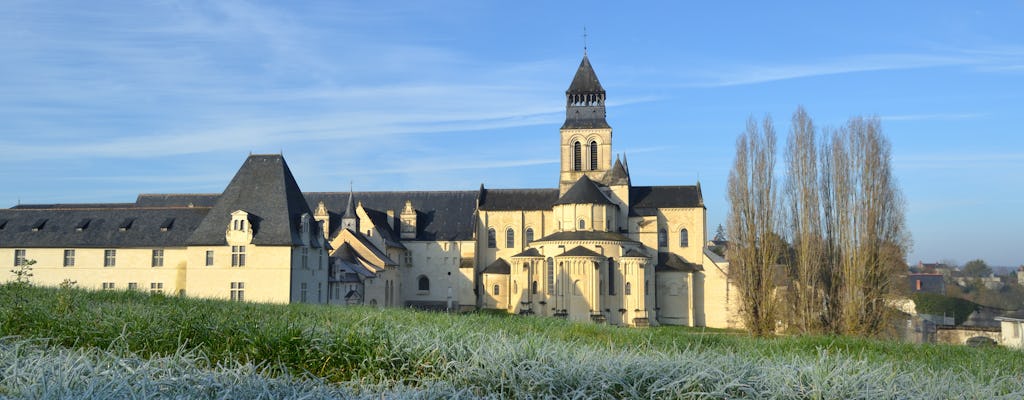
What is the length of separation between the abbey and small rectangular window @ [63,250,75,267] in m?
0.06

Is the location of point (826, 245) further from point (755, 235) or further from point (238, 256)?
point (238, 256)

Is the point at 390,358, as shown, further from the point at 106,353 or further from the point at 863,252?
the point at 863,252

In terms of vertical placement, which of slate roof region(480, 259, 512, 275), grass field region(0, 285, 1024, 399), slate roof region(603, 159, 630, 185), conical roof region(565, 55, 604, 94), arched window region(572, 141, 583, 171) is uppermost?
conical roof region(565, 55, 604, 94)

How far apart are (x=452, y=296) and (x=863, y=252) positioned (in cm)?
3914

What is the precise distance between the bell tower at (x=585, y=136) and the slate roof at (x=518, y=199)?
1352 millimetres

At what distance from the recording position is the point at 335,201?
7600 cm

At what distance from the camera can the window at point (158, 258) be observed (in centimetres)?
4332

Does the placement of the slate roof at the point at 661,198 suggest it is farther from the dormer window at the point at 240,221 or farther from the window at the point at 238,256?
the window at the point at 238,256

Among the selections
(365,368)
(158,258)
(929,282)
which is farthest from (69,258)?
(929,282)

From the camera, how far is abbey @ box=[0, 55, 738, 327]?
41156 millimetres

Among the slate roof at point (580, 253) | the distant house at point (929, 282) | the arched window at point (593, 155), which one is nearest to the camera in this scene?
the slate roof at point (580, 253)

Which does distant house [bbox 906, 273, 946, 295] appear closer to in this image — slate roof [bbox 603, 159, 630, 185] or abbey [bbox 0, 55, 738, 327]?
abbey [bbox 0, 55, 738, 327]

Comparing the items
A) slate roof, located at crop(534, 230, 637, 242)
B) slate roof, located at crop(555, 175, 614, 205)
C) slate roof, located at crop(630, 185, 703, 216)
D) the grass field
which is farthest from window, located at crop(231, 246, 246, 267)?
slate roof, located at crop(630, 185, 703, 216)

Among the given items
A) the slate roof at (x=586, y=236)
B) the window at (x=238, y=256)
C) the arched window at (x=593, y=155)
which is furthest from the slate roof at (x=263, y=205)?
the arched window at (x=593, y=155)
